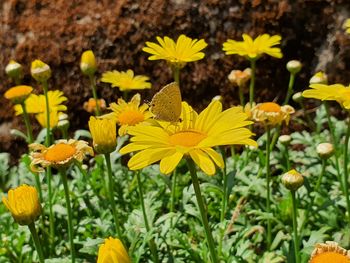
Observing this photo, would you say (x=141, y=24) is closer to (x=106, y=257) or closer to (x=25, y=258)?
(x=25, y=258)

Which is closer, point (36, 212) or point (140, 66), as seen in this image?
point (36, 212)

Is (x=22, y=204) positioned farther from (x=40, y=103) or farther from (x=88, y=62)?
(x=40, y=103)

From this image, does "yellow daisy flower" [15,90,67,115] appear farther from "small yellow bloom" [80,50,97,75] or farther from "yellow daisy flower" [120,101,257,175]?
"yellow daisy flower" [120,101,257,175]

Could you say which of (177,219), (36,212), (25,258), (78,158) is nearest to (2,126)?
(25,258)

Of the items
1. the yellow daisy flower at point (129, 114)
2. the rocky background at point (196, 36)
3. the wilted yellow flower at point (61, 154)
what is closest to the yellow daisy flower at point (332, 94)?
the yellow daisy flower at point (129, 114)

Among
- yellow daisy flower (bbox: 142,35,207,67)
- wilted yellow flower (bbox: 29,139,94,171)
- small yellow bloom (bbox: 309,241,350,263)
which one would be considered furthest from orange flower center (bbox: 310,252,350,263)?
yellow daisy flower (bbox: 142,35,207,67)

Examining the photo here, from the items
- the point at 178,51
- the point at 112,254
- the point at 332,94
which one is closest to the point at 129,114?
the point at 178,51
